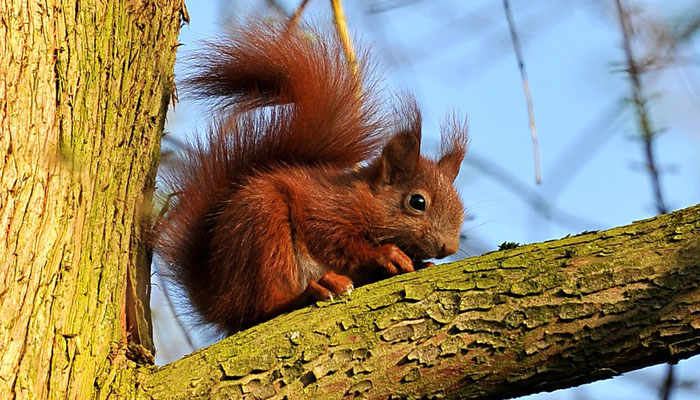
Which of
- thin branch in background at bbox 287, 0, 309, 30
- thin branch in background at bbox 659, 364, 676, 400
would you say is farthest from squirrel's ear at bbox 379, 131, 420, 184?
thin branch in background at bbox 659, 364, 676, 400

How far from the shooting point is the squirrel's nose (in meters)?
2.79

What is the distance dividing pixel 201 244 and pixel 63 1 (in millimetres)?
934

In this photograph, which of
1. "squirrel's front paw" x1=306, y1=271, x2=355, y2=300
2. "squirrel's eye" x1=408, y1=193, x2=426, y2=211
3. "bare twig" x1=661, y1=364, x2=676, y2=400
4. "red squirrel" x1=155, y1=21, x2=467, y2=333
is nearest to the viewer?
"bare twig" x1=661, y1=364, x2=676, y2=400

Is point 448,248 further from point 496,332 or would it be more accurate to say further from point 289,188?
point 496,332

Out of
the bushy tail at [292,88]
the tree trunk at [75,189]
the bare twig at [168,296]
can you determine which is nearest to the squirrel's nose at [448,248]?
the bushy tail at [292,88]

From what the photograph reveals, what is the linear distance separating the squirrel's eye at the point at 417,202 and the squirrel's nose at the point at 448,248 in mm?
159

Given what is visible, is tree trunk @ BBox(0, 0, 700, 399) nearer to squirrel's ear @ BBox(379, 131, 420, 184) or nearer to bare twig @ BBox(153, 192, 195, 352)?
bare twig @ BBox(153, 192, 195, 352)

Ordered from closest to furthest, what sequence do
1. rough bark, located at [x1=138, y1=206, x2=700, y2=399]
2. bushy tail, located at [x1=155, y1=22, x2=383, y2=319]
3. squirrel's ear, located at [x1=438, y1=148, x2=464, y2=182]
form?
rough bark, located at [x1=138, y1=206, x2=700, y2=399], bushy tail, located at [x1=155, y1=22, x2=383, y2=319], squirrel's ear, located at [x1=438, y1=148, x2=464, y2=182]

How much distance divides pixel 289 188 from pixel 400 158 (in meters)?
0.45

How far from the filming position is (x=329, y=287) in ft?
7.43

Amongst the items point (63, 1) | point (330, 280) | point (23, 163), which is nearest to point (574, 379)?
point (330, 280)

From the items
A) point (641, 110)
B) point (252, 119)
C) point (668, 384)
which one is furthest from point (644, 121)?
point (252, 119)

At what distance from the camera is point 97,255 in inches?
80.3

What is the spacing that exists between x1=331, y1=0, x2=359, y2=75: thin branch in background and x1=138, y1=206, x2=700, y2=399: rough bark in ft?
3.66
